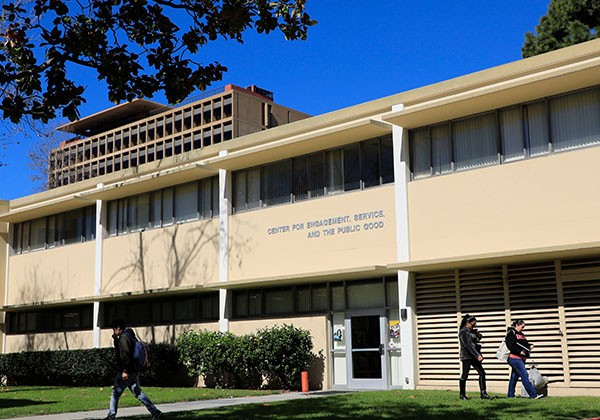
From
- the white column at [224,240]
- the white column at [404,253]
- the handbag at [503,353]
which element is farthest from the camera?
the white column at [224,240]

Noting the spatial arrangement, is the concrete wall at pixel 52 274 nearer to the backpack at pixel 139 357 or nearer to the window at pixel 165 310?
the window at pixel 165 310

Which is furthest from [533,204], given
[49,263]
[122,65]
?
[49,263]

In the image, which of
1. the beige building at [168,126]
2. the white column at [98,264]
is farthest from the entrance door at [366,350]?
the beige building at [168,126]

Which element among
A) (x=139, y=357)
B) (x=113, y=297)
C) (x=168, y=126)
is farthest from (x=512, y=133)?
(x=168, y=126)

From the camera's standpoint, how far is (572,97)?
17688 mm

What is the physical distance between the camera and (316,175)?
22.8 meters

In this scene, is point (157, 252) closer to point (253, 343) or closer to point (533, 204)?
point (253, 343)

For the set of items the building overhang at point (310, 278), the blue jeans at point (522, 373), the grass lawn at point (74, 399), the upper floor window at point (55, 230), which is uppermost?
the upper floor window at point (55, 230)

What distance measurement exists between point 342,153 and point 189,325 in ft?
27.7

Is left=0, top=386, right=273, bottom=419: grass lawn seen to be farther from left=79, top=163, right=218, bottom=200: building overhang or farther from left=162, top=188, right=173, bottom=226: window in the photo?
left=79, top=163, right=218, bottom=200: building overhang

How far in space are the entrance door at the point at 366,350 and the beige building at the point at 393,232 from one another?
0.13 ft

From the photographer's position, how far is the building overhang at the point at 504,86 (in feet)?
55.6

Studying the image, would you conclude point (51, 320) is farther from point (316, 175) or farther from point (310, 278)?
point (316, 175)

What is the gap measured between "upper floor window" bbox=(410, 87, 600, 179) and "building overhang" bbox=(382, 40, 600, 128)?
0.25m
